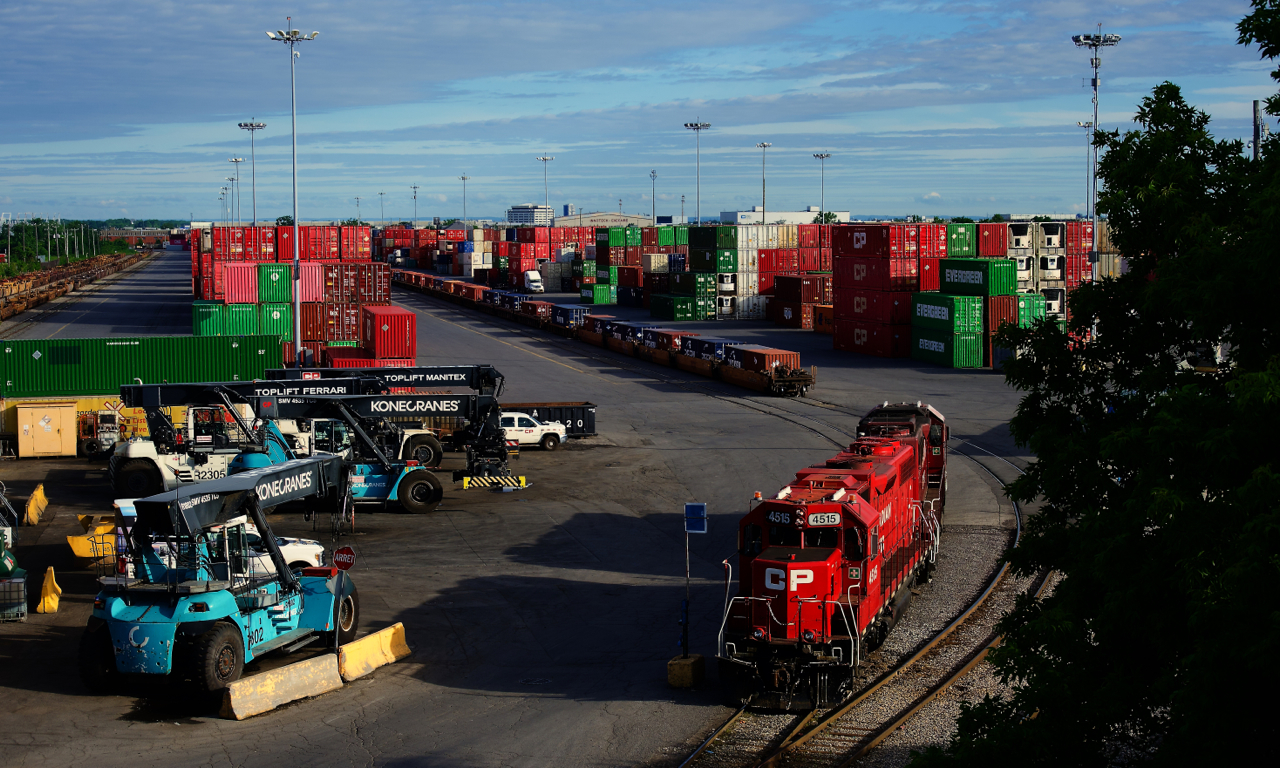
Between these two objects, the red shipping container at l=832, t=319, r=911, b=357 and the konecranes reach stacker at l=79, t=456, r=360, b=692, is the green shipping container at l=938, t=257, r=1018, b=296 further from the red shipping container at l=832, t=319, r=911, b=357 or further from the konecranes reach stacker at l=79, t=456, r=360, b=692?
the konecranes reach stacker at l=79, t=456, r=360, b=692

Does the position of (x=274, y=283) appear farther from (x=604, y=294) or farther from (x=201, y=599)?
(x=604, y=294)

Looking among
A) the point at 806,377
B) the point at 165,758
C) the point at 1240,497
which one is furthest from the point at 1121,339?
the point at 806,377

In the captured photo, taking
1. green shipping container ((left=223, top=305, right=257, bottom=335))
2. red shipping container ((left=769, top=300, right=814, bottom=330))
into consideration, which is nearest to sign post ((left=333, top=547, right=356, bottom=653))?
green shipping container ((left=223, top=305, right=257, bottom=335))

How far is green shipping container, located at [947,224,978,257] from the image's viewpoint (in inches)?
2918

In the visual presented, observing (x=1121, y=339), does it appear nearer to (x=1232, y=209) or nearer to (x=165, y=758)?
(x=1232, y=209)

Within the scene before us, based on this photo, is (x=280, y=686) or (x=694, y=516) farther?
(x=694, y=516)

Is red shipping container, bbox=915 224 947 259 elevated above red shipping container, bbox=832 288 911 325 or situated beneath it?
elevated above

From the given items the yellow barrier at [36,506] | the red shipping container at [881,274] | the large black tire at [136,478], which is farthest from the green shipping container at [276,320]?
the red shipping container at [881,274]

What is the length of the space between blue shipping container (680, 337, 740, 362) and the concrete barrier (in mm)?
45166

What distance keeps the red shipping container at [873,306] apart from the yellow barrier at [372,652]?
55266 mm

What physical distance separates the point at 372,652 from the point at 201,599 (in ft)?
11.1

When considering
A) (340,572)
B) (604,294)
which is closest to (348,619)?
(340,572)

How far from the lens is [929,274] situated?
7381 cm

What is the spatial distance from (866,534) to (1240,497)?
10081 mm
